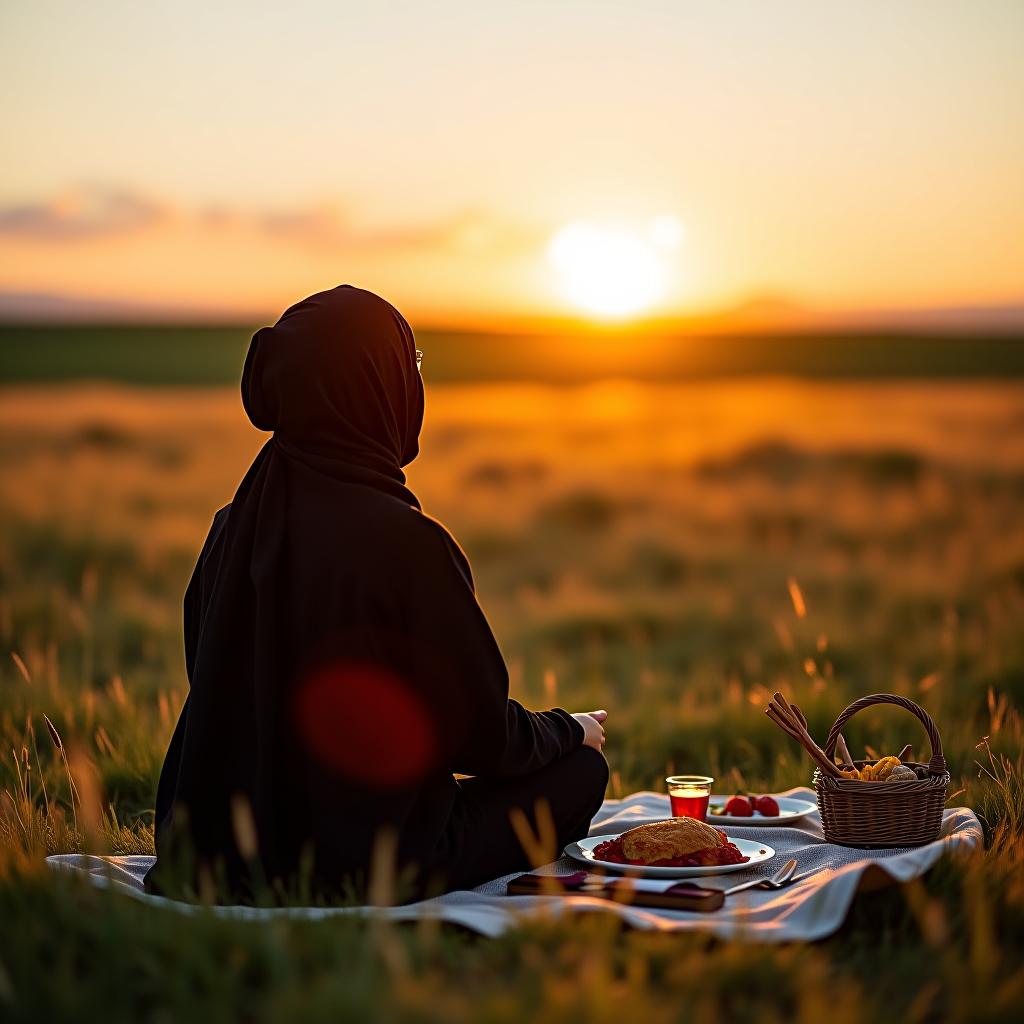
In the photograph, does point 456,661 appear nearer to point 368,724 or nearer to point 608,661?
point 368,724

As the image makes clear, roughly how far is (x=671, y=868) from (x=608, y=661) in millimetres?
6572

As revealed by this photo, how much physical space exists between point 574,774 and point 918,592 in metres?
8.59

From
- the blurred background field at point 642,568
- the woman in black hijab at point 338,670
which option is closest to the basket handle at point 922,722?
the blurred background field at point 642,568

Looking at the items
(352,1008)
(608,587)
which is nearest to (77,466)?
(608,587)

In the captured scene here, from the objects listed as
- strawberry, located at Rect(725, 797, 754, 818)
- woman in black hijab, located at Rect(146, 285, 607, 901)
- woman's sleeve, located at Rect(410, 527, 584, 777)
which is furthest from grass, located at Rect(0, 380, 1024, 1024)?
strawberry, located at Rect(725, 797, 754, 818)

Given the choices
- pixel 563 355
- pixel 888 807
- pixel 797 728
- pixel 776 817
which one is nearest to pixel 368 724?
pixel 797 728

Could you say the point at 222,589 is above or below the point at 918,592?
above

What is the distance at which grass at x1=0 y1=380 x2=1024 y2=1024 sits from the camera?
9.66ft

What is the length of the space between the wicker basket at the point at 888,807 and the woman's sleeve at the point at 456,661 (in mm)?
1144

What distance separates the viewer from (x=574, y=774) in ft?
13.5

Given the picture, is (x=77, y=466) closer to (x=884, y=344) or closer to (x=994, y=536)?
(x=994, y=536)

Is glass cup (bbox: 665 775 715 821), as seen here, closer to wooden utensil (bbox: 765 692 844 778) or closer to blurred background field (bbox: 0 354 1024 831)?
wooden utensil (bbox: 765 692 844 778)

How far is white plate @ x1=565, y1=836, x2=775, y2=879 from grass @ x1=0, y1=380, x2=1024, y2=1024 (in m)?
0.45

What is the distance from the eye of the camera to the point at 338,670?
144 inches
